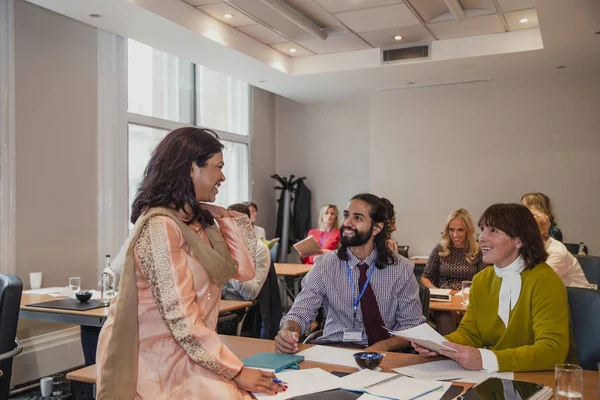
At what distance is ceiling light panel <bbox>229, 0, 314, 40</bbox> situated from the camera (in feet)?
17.1

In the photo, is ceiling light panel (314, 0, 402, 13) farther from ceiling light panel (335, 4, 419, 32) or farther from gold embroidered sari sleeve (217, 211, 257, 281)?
gold embroidered sari sleeve (217, 211, 257, 281)

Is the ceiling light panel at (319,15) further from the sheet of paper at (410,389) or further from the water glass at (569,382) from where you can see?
the water glass at (569,382)

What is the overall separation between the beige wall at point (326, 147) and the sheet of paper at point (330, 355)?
261 inches

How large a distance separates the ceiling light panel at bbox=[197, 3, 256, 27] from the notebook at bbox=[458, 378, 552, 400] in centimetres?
Answer: 431

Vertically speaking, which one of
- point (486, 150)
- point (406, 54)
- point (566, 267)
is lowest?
point (566, 267)

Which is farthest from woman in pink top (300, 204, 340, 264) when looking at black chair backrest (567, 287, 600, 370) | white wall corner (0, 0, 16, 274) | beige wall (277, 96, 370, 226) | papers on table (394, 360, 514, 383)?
papers on table (394, 360, 514, 383)

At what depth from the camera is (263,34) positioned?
20.0 feet

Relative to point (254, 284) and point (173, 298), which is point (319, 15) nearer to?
point (254, 284)

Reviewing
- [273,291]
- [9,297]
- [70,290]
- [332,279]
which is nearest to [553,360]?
[332,279]

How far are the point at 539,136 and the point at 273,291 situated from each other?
4725mm

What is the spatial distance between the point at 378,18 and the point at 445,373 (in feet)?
14.3

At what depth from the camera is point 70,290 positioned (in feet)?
13.6

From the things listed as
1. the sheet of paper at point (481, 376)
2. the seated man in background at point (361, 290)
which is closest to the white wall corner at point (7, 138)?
the seated man in background at point (361, 290)

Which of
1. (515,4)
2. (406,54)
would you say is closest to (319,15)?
(406,54)
